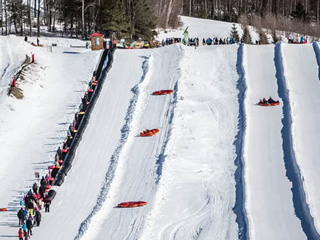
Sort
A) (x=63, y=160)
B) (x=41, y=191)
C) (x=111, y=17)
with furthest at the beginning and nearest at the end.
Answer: (x=111, y=17)
(x=63, y=160)
(x=41, y=191)

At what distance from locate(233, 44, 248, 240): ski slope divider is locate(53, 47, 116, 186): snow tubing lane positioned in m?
8.92

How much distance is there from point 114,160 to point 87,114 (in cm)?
630

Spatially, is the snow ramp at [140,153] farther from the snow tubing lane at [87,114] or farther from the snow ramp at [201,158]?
the snow tubing lane at [87,114]

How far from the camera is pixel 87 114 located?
44.2 m

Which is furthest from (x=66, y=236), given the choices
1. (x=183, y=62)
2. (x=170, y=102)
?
(x=183, y=62)

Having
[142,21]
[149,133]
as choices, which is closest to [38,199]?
[149,133]

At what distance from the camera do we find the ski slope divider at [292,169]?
31141mm

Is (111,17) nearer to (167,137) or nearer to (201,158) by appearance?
(167,137)

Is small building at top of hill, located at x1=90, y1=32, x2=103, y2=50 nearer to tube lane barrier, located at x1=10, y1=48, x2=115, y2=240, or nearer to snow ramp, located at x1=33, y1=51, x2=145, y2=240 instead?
snow ramp, located at x1=33, y1=51, x2=145, y2=240

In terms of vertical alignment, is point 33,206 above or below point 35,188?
below

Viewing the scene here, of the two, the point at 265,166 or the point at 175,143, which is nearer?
the point at 265,166

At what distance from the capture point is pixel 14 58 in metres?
55.2

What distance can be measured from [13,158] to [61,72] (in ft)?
49.5

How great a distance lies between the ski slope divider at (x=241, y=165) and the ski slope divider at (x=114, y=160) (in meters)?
6.38
